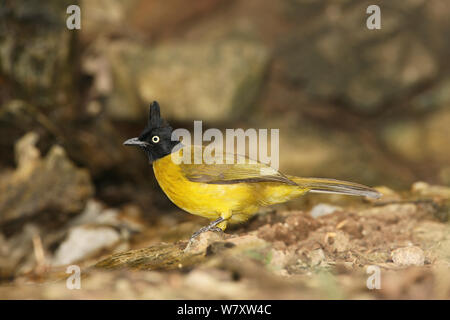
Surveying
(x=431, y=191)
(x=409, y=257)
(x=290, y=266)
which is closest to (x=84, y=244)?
(x=290, y=266)

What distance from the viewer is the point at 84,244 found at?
5965 mm

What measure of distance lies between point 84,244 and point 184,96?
15.1 ft

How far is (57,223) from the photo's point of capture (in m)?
7.01

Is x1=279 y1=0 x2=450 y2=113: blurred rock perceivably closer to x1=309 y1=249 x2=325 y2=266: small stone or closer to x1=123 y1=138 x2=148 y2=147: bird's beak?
x1=123 y1=138 x2=148 y2=147: bird's beak

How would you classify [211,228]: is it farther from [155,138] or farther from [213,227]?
[155,138]

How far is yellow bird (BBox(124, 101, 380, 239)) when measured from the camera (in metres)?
3.92

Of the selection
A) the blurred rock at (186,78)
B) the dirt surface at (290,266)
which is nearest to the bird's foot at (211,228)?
the dirt surface at (290,266)

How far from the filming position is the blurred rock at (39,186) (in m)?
6.79

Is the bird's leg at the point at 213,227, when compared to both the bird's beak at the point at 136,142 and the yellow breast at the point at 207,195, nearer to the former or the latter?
the yellow breast at the point at 207,195

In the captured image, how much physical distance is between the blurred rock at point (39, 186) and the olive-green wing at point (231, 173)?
3622 mm

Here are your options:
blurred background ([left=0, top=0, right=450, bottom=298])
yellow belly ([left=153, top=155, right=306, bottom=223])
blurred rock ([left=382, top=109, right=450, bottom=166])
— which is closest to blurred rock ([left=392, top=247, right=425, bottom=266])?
yellow belly ([left=153, top=155, right=306, bottom=223])

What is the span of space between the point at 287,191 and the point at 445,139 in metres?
7.37

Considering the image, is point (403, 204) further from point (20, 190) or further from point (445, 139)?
point (445, 139)

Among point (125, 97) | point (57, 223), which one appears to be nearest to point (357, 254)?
point (57, 223)
